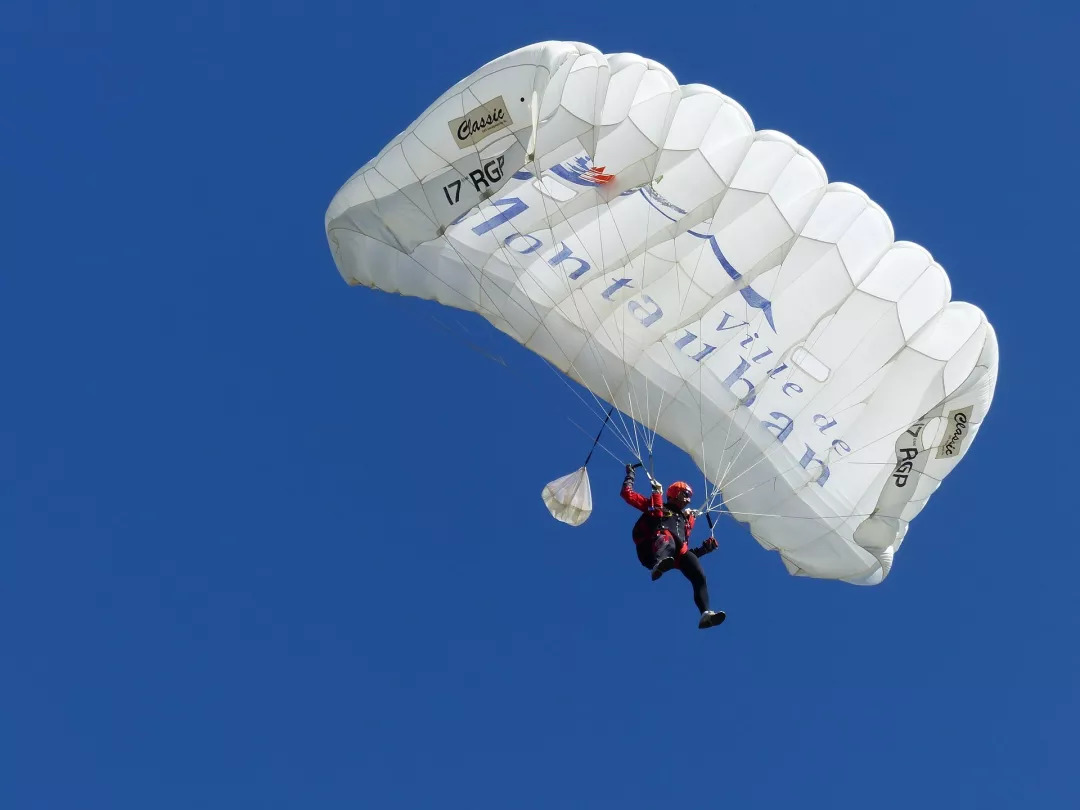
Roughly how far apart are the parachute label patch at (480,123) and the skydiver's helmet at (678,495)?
375 centimetres

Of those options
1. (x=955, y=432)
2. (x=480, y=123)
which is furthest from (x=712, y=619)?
(x=480, y=123)

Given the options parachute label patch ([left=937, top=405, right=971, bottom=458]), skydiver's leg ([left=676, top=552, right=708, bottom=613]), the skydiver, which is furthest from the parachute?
skydiver's leg ([left=676, top=552, right=708, bottom=613])

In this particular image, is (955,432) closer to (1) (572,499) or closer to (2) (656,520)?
(2) (656,520)

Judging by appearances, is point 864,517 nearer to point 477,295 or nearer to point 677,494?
point 677,494

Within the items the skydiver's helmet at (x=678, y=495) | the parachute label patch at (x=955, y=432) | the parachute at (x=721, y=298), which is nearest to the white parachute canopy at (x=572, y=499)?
the parachute at (x=721, y=298)

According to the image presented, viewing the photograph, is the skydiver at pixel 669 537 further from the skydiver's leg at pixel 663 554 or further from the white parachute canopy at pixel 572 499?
the white parachute canopy at pixel 572 499

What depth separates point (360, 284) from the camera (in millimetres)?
18781

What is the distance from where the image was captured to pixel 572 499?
1753 cm

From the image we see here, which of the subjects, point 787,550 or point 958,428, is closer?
point 958,428

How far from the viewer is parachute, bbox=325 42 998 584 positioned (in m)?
17.2

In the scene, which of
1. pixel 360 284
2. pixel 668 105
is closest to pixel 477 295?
pixel 360 284

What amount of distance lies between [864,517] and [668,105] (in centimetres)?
446

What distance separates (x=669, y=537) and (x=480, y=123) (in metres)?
4.17

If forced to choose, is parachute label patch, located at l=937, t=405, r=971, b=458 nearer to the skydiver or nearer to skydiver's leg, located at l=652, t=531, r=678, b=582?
the skydiver
